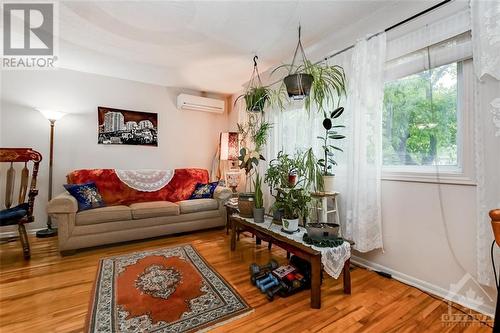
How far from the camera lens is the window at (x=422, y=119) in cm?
176

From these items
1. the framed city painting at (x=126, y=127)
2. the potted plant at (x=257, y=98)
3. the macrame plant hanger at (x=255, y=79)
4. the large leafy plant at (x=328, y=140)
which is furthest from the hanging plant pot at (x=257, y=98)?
the framed city painting at (x=126, y=127)

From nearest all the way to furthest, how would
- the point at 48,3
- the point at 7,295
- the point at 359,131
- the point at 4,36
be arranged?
the point at 7,295, the point at 48,3, the point at 359,131, the point at 4,36

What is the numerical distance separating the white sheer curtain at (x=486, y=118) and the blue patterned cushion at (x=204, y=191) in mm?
2964

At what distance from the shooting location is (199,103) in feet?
13.7

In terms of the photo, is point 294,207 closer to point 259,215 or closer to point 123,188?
point 259,215

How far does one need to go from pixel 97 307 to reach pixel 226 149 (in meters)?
2.94

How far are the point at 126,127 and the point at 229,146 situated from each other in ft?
5.60

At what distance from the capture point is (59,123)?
130 inches

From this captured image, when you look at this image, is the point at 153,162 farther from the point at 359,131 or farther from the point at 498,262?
the point at 498,262

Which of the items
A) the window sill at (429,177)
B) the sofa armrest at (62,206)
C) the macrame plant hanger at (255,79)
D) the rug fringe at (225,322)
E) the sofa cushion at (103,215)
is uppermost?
the macrame plant hanger at (255,79)

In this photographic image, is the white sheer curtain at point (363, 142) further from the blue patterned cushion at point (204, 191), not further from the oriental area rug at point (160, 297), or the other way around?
the blue patterned cushion at point (204, 191)

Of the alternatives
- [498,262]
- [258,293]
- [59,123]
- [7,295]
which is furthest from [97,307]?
[59,123]

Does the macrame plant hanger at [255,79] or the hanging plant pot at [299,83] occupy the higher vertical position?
the macrame plant hanger at [255,79]

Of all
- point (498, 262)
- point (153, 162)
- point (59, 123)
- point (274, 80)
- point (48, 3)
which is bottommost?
point (498, 262)
